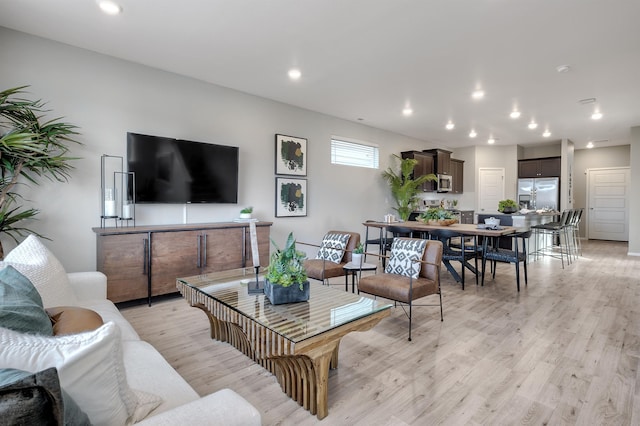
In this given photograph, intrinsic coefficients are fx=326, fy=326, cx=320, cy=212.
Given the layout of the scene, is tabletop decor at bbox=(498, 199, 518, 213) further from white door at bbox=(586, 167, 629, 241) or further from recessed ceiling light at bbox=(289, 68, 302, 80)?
white door at bbox=(586, 167, 629, 241)

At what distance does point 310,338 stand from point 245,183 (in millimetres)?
3628

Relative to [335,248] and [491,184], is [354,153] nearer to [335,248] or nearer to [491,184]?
[335,248]

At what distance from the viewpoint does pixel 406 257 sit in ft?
10.8

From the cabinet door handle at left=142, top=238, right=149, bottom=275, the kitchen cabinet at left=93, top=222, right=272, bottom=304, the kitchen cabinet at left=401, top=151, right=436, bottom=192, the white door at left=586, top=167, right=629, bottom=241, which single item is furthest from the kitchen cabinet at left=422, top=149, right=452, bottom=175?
the cabinet door handle at left=142, top=238, right=149, bottom=275

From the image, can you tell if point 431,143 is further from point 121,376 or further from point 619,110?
point 121,376

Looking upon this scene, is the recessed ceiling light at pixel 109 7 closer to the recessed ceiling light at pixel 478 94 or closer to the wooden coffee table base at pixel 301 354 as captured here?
the wooden coffee table base at pixel 301 354

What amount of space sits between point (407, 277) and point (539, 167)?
311 inches

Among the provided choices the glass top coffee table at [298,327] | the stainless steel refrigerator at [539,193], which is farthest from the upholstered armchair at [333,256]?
the stainless steel refrigerator at [539,193]

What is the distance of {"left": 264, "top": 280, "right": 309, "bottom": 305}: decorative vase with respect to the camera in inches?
84.7

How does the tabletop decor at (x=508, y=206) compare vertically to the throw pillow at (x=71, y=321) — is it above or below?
above

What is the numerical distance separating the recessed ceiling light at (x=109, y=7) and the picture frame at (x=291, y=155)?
2.74 m

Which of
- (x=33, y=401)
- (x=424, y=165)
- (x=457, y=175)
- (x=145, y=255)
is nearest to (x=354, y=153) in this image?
(x=424, y=165)

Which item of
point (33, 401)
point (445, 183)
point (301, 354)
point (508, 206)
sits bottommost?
point (301, 354)

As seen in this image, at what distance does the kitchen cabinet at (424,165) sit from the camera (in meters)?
7.69
